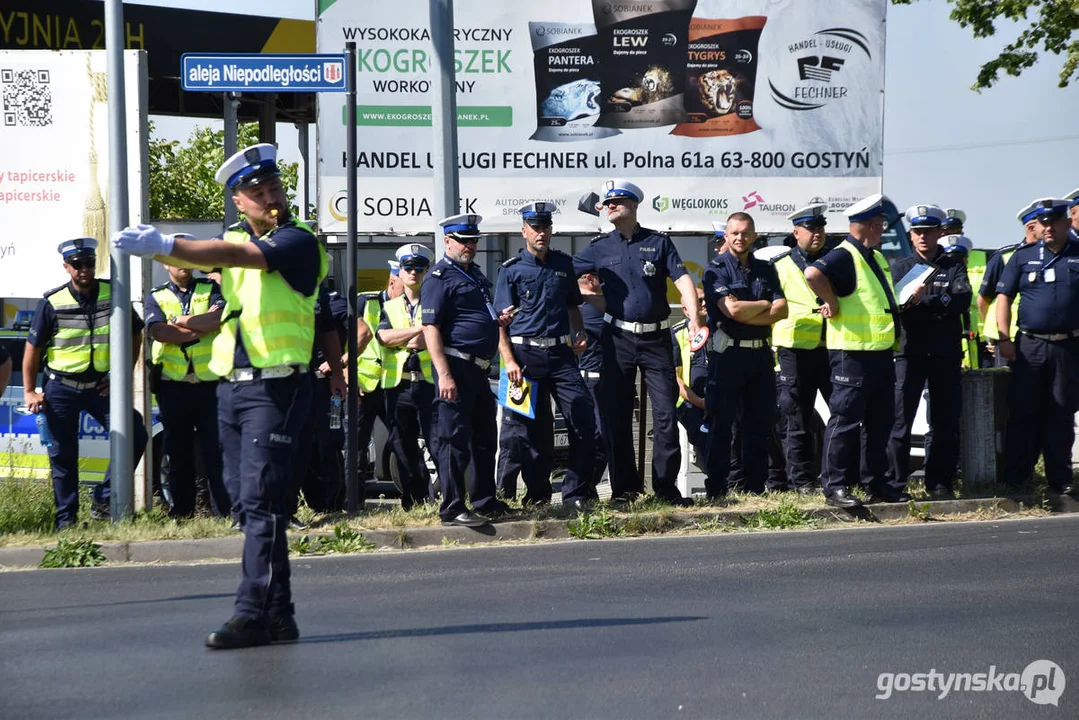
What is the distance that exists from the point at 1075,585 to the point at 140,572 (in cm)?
510

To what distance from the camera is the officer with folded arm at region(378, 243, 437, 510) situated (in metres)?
11.6

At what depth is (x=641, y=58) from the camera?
21594 mm

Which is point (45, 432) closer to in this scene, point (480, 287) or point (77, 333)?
point (77, 333)

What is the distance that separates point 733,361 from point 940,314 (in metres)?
1.58

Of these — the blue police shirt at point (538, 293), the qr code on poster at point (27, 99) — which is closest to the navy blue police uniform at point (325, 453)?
the blue police shirt at point (538, 293)

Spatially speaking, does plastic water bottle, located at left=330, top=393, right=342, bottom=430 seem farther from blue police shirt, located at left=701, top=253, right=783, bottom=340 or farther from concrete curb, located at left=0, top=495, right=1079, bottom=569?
blue police shirt, located at left=701, top=253, right=783, bottom=340

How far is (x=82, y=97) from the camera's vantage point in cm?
1048

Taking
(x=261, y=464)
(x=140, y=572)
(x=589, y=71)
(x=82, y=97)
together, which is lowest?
(x=140, y=572)

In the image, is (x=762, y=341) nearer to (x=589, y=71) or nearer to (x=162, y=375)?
(x=162, y=375)

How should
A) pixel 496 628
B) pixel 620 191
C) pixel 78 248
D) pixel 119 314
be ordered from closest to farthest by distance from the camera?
pixel 496 628 < pixel 119 314 < pixel 78 248 < pixel 620 191

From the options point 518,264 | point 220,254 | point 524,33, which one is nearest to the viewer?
point 220,254

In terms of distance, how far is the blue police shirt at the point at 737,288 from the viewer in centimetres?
1085

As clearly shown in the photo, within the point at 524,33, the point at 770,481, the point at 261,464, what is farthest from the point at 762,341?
the point at 524,33

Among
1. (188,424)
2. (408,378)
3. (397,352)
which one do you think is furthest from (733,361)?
(188,424)
